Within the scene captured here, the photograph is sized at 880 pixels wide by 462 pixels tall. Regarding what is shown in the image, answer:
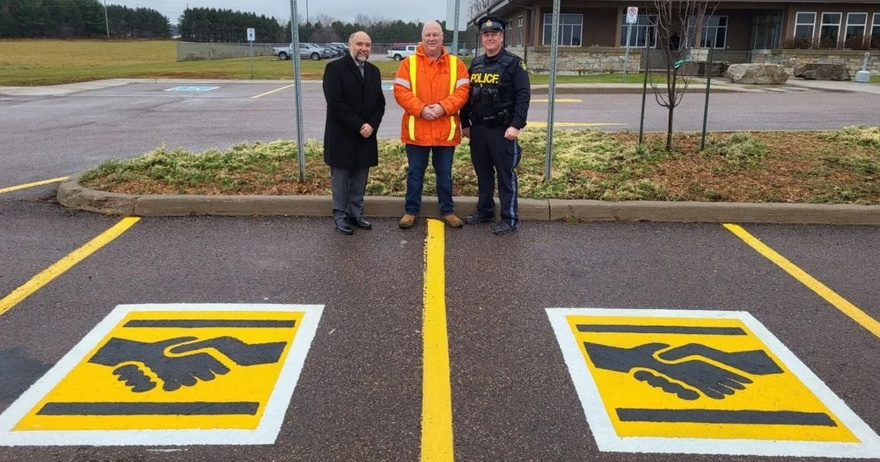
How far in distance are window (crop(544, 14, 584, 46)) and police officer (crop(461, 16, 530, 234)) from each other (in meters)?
30.5

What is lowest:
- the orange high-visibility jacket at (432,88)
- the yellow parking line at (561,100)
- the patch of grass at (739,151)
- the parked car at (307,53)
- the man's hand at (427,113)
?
the patch of grass at (739,151)

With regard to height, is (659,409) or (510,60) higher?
(510,60)

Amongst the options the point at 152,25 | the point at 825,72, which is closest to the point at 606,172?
the point at 825,72

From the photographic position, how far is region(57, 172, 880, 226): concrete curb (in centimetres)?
621

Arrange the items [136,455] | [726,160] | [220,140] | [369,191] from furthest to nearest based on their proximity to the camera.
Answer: [220,140]
[726,160]
[369,191]
[136,455]

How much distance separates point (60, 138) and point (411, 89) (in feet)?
26.4

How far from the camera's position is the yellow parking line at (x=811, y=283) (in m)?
4.16

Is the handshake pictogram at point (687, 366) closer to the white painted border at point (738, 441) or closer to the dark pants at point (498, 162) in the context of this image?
the white painted border at point (738, 441)

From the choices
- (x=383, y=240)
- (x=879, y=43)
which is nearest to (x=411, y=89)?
(x=383, y=240)

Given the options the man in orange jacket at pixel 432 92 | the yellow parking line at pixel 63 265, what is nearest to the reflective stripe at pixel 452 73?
the man in orange jacket at pixel 432 92

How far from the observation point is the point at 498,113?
18.9ft

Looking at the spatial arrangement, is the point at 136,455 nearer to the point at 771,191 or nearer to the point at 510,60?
the point at 510,60

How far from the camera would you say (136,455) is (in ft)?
9.05

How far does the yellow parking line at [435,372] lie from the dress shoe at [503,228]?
2.64ft
